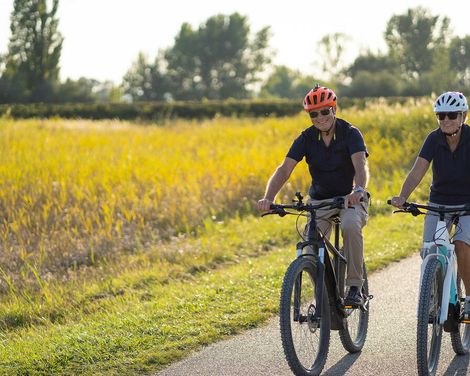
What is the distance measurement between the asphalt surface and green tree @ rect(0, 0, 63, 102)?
60776mm

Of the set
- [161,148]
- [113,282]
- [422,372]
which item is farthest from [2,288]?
[161,148]

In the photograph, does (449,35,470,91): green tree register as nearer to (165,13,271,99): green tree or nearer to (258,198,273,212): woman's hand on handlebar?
(165,13,271,99): green tree

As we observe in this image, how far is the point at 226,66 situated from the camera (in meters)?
107

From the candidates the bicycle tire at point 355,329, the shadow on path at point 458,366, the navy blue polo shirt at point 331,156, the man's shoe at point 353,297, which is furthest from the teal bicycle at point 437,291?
the bicycle tire at point 355,329

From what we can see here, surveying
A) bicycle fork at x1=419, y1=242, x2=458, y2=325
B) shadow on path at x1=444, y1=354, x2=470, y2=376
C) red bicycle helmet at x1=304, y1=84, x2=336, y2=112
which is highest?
red bicycle helmet at x1=304, y1=84, x2=336, y2=112

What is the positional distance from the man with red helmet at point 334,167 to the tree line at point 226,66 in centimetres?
5672

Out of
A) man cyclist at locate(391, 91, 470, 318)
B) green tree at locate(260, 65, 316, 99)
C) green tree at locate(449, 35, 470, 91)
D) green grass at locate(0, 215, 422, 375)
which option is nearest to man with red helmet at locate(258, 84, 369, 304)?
man cyclist at locate(391, 91, 470, 318)

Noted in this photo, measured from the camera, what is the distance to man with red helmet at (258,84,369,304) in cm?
636

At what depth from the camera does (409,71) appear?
90062mm

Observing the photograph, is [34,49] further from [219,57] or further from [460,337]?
[460,337]

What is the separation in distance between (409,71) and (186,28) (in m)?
30.6

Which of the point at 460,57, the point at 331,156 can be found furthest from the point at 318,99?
the point at 460,57

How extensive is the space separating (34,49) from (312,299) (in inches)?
2557

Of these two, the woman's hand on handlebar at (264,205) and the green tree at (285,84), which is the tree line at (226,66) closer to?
the green tree at (285,84)
